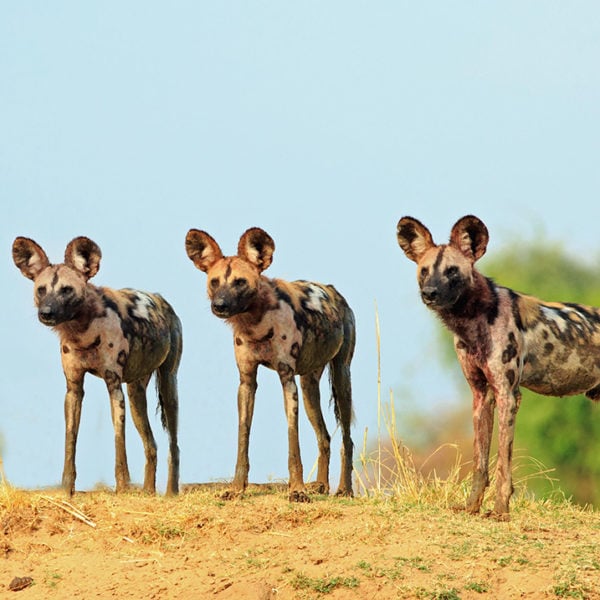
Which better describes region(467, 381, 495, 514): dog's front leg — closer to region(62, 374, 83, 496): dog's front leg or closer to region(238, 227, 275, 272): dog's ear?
region(238, 227, 275, 272): dog's ear

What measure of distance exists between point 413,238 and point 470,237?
0.51 meters

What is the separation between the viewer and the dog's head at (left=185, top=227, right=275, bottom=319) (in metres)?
11.4

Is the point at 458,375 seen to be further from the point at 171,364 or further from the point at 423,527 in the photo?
the point at 423,527

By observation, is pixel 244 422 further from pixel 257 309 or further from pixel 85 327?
pixel 85 327

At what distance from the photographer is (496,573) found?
934 cm

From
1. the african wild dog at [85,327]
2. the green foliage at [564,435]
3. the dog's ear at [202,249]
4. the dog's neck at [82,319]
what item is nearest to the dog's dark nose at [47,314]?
the african wild dog at [85,327]

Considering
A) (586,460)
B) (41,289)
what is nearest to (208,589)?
(41,289)

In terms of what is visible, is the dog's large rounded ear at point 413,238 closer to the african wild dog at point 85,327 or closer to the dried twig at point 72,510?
the african wild dog at point 85,327

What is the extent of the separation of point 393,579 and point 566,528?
2143mm

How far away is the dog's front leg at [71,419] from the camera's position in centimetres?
1208

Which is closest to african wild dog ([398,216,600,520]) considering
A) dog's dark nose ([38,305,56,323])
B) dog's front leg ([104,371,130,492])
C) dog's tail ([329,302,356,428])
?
dog's tail ([329,302,356,428])

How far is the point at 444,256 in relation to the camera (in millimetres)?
10719

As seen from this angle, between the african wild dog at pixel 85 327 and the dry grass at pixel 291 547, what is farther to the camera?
the african wild dog at pixel 85 327

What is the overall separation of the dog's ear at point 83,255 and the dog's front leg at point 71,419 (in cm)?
104
